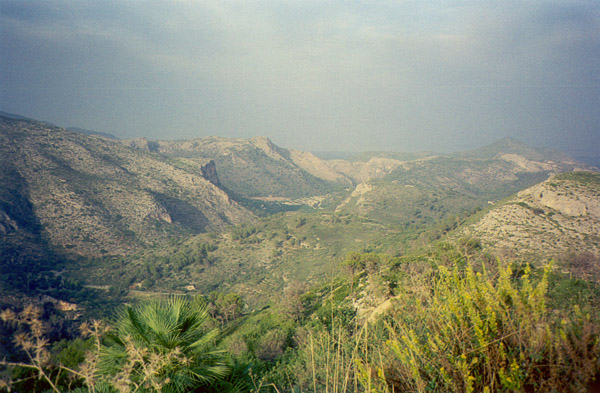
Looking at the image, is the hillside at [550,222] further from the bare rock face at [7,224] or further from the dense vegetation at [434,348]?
the bare rock face at [7,224]

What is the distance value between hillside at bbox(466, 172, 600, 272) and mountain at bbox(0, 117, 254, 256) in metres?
78.4

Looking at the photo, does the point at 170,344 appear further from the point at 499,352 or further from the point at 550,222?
the point at 550,222

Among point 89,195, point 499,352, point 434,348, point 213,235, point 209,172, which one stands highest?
point 499,352

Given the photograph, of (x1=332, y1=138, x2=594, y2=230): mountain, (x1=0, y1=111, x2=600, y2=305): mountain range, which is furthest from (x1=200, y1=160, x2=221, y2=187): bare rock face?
(x1=332, y1=138, x2=594, y2=230): mountain

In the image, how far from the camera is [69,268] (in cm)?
5566

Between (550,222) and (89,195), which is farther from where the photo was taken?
(89,195)

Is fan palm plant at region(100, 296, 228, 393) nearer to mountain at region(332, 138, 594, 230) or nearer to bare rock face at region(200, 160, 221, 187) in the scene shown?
mountain at region(332, 138, 594, 230)

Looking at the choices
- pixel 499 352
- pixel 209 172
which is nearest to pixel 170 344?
pixel 499 352

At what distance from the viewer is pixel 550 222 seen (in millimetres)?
29938

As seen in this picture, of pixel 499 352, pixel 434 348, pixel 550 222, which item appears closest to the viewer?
pixel 499 352

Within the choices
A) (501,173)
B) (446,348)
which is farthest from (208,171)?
(501,173)

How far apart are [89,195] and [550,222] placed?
307 ft

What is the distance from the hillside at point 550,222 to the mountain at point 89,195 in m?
78.4

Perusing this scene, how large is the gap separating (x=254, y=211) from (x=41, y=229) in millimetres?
78563
